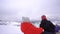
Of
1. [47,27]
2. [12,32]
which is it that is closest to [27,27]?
[47,27]

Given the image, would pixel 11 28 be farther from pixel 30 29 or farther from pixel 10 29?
pixel 30 29

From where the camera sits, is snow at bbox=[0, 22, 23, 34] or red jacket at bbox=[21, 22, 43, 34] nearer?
red jacket at bbox=[21, 22, 43, 34]

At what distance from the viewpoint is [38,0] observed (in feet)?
10.3

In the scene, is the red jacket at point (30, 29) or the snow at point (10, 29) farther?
the snow at point (10, 29)

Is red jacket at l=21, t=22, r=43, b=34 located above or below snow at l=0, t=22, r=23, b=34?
above

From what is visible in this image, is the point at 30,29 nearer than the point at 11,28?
Yes

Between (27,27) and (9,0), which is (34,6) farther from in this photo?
(27,27)

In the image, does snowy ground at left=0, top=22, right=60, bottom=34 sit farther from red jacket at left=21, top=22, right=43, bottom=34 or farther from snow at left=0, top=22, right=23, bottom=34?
red jacket at left=21, top=22, right=43, bottom=34

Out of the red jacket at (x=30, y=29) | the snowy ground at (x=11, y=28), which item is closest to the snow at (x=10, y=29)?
the snowy ground at (x=11, y=28)

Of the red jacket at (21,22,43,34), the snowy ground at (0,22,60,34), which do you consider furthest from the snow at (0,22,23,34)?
the red jacket at (21,22,43,34)

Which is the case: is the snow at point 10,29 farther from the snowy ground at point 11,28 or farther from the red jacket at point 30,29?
the red jacket at point 30,29

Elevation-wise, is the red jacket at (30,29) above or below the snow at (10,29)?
above

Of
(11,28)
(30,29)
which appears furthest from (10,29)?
(30,29)

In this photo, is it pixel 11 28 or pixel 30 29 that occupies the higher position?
pixel 30 29
